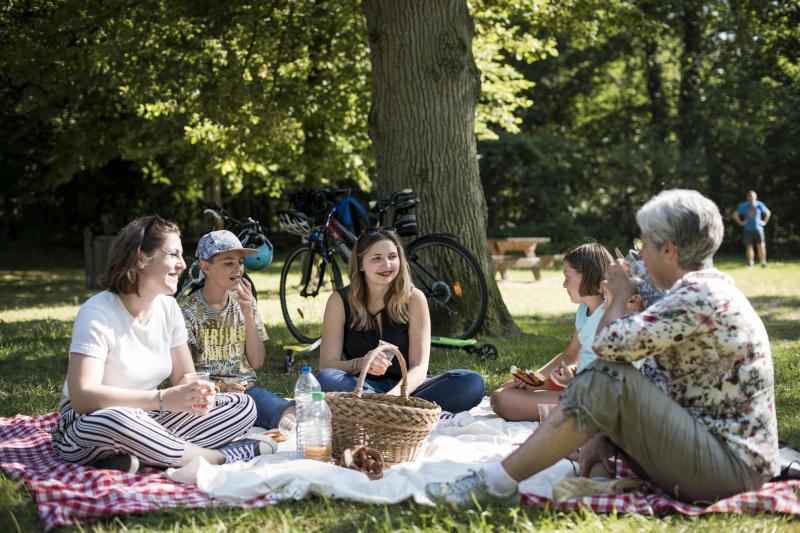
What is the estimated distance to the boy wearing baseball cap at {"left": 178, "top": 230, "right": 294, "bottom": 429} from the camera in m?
4.95

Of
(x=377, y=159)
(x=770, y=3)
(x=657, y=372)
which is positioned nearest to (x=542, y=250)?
(x=770, y=3)

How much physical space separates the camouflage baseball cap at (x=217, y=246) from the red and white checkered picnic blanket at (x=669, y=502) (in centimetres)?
231

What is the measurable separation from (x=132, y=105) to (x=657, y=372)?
1249 cm

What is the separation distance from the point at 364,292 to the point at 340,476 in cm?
163

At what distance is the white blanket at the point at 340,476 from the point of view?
3.55 meters

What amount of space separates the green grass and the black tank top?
3.76ft

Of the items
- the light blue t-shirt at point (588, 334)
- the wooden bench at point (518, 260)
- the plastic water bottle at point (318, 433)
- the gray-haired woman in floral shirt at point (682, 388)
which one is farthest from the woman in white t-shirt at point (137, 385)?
the wooden bench at point (518, 260)

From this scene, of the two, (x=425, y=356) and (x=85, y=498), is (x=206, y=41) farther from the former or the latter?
(x=85, y=498)

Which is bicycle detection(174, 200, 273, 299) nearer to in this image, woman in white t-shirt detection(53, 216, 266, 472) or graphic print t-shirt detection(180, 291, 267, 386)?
graphic print t-shirt detection(180, 291, 267, 386)

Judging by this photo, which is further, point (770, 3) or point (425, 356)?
point (770, 3)

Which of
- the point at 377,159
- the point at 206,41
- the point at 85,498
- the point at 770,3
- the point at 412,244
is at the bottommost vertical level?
the point at 85,498

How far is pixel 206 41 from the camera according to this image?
1307cm

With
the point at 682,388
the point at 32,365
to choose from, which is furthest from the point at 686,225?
the point at 32,365

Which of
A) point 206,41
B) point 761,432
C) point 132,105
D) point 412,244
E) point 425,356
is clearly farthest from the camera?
point 132,105
